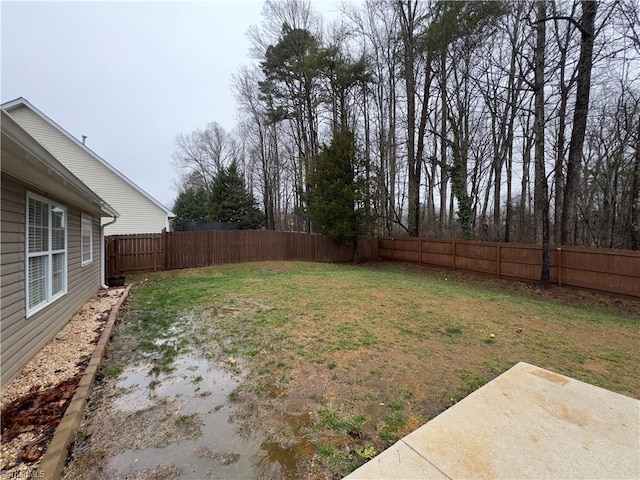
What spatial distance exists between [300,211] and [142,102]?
1357 centimetres

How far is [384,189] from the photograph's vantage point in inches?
651

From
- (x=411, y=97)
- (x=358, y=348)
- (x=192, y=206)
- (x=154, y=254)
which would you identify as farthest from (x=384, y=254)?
(x=192, y=206)

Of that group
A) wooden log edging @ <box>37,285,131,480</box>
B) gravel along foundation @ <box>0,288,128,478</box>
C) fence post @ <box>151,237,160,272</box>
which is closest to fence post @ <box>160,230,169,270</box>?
fence post @ <box>151,237,160,272</box>

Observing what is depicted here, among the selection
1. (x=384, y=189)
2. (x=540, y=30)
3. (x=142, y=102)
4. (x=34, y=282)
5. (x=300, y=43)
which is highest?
(x=300, y=43)

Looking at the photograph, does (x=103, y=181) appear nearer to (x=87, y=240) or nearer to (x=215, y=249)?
(x=215, y=249)

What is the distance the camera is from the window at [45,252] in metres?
3.51

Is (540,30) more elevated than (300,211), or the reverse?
(540,30)

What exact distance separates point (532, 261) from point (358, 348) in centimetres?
863

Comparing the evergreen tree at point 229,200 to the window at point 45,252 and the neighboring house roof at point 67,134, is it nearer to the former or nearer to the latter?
the neighboring house roof at point 67,134

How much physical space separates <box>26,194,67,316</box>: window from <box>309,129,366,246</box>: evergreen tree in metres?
9.74

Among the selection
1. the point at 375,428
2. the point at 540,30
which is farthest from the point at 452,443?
the point at 540,30

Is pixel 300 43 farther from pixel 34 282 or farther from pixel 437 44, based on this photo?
pixel 34 282

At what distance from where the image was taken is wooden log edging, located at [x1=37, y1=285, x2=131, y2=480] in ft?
5.78

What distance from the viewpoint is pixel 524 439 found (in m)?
2.12
